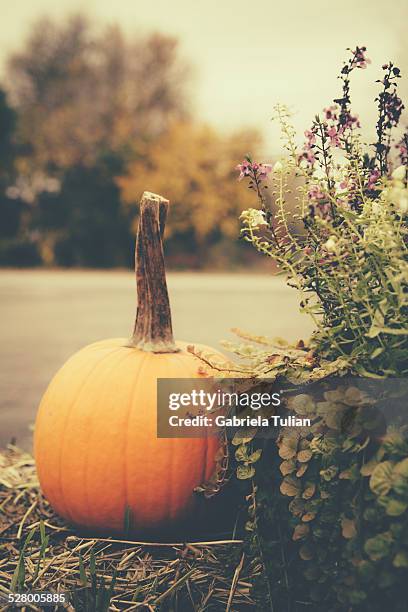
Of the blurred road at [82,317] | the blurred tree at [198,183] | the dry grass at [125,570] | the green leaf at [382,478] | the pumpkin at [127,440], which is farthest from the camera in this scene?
the blurred tree at [198,183]

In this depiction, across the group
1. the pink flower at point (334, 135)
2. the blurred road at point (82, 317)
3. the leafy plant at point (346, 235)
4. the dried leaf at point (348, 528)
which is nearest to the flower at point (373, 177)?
the leafy plant at point (346, 235)

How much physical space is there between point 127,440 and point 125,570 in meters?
0.30

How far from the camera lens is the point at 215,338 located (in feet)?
19.1

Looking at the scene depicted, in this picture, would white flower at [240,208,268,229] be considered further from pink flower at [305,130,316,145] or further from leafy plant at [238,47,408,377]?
pink flower at [305,130,316,145]

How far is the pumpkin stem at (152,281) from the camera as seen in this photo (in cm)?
186

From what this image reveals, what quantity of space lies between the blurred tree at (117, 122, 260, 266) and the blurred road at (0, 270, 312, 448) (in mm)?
2973

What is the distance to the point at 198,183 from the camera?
15.9 meters

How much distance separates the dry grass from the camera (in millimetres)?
1464

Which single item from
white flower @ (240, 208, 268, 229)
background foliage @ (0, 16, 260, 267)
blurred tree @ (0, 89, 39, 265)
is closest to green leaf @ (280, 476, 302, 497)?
white flower @ (240, 208, 268, 229)

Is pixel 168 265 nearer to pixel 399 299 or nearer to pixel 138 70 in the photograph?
pixel 138 70

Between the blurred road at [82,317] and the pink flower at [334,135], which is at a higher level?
the pink flower at [334,135]

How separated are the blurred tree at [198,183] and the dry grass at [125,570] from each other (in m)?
14.2

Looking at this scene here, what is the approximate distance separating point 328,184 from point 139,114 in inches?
779

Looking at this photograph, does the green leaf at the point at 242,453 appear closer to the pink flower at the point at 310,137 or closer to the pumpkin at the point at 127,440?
the pumpkin at the point at 127,440
